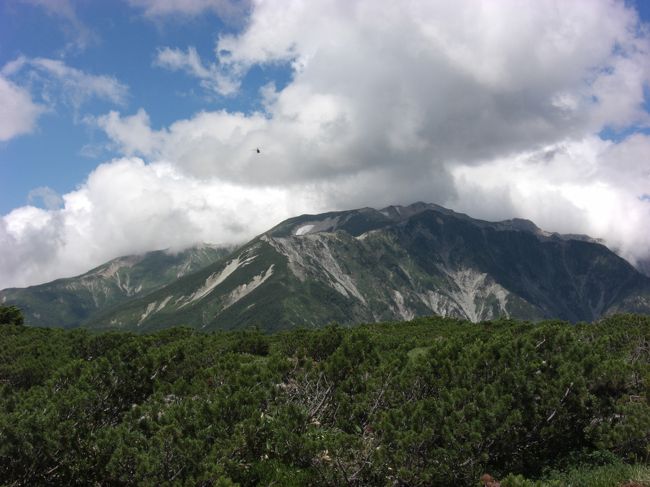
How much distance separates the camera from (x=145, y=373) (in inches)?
833

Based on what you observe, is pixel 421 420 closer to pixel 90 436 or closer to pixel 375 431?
pixel 375 431

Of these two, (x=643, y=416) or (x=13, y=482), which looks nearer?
(x=13, y=482)

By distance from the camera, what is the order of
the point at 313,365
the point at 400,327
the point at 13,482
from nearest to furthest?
the point at 13,482, the point at 313,365, the point at 400,327

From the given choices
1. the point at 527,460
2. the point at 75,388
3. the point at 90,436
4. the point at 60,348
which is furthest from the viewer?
the point at 60,348

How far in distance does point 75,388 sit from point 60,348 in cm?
1800

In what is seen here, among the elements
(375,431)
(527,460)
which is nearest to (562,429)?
(527,460)

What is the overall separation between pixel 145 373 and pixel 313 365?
697cm

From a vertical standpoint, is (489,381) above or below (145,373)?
below

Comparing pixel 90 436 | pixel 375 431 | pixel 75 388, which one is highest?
pixel 75 388

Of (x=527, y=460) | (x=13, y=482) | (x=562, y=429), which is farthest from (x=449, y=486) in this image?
(x=13, y=482)

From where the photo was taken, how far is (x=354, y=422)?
1792 centimetres

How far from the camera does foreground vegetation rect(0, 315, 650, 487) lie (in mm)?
14562

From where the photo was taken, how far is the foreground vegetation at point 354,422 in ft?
47.8

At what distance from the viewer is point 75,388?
17.8m
